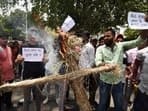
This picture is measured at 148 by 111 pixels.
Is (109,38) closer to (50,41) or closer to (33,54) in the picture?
(33,54)

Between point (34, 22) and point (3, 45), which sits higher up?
point (34, 22)

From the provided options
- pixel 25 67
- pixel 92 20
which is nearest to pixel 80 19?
pixel 92 20

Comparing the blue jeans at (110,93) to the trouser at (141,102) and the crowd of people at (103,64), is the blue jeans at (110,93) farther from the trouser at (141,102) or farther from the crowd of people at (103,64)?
the trouser at (141,102)

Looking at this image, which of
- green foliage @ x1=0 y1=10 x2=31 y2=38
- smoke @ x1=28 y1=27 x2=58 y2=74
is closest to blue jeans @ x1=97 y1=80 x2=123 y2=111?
green foliage @ x1=0 y1=10 x2=31 y2=38

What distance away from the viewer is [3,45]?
9094mm

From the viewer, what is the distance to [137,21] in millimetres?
5805

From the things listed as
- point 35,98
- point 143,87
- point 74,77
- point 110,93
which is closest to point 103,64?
point 74,77

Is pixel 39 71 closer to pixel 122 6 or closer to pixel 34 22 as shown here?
pixel 34 22

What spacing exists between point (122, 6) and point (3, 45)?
25.9 feet

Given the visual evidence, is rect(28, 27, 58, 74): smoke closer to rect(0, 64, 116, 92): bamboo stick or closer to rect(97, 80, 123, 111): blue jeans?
rect(0, 64, 116, 92): bamboo stick

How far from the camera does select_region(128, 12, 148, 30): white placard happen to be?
5.72 meters

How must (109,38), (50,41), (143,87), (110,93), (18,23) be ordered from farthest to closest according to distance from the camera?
(18,23)
(110,93)
(109,38)
(143,87)
(50,41)

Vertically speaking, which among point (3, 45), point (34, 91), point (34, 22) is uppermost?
point (34, 22)

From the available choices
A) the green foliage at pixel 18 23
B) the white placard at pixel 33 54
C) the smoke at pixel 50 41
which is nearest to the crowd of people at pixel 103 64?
the white placard at pixel 33 54
